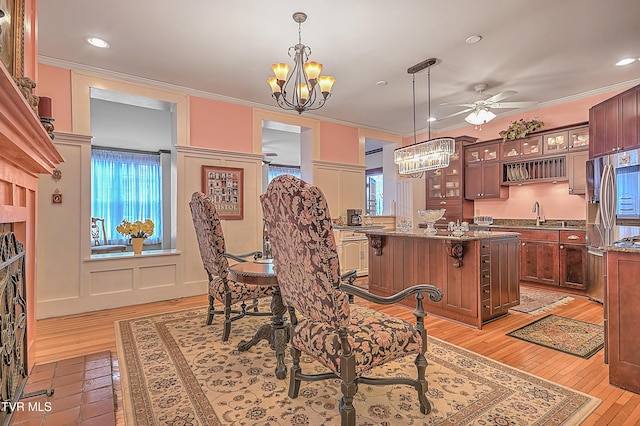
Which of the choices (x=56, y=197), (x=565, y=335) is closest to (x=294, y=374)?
(x=565, y=335)

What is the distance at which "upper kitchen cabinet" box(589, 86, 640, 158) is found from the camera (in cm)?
366

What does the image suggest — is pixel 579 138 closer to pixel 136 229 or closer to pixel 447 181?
pixel 447 181

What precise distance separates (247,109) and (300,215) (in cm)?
400

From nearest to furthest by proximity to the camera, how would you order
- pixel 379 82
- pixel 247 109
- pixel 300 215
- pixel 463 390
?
pixel 300 215, pixel 463 390, pixel 379 82, pixel 247 109

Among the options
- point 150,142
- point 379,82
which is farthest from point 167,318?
point 150,142

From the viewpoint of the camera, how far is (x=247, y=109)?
16.7 feet

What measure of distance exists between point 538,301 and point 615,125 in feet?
7.58

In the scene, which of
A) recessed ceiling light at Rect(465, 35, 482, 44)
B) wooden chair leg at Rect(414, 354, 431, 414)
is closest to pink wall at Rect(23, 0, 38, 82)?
wooden chair leg at Rect(414, 354, 431, 414)

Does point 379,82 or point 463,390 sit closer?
point 463,390

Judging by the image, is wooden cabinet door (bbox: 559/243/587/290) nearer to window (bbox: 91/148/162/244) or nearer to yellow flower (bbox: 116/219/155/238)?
yellow flower (bbox: 116/219/155/238)

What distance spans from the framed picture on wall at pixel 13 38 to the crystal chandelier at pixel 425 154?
352cm

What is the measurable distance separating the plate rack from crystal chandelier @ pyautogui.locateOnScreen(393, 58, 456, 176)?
227 centimetres

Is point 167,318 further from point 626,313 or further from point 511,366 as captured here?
point 626,313

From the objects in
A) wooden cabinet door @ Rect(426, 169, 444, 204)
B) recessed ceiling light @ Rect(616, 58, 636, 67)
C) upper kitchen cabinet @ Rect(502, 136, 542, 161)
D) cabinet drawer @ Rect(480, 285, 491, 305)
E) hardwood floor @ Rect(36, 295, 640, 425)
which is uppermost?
recessed ceiling light @ Rect(616, 58, 636, 67)
